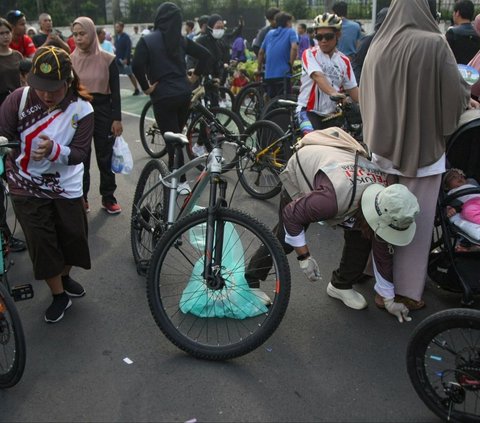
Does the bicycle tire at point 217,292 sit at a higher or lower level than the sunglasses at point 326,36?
lower

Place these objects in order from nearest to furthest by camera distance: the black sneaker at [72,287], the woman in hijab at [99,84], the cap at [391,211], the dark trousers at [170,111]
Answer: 1. the cap at [391,211]
2. the black sneaker at [72,287]
3. the woman in hijab at [99,84]
4. the dark trousers at [170,111]

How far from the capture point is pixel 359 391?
305 cm

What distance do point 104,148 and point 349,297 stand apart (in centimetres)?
294

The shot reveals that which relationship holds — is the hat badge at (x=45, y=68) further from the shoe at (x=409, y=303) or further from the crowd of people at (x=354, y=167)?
the shoe at (x=409, y=303)

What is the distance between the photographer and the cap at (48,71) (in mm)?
3314

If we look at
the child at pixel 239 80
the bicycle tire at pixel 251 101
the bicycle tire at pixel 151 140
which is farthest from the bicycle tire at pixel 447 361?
the child at pixel 239 80

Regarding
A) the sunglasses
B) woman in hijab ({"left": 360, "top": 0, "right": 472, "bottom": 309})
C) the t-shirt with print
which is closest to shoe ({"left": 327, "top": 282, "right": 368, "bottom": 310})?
woman in hijab ({"left": 360, "top": 0, "right": 472, "bottom": 309})

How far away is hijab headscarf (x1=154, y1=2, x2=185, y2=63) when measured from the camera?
18.5ft

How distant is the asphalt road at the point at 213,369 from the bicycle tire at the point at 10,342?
11cm

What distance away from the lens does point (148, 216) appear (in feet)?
14.5

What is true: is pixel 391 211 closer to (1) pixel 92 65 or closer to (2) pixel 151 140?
(1) pixel 92 65

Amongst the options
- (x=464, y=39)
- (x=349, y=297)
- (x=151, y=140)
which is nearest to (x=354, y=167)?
(x=349, y=297)

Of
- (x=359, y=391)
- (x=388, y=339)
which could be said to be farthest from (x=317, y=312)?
(x=359, y=391)

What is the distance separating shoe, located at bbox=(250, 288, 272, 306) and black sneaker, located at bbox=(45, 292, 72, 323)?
4.23 feet
